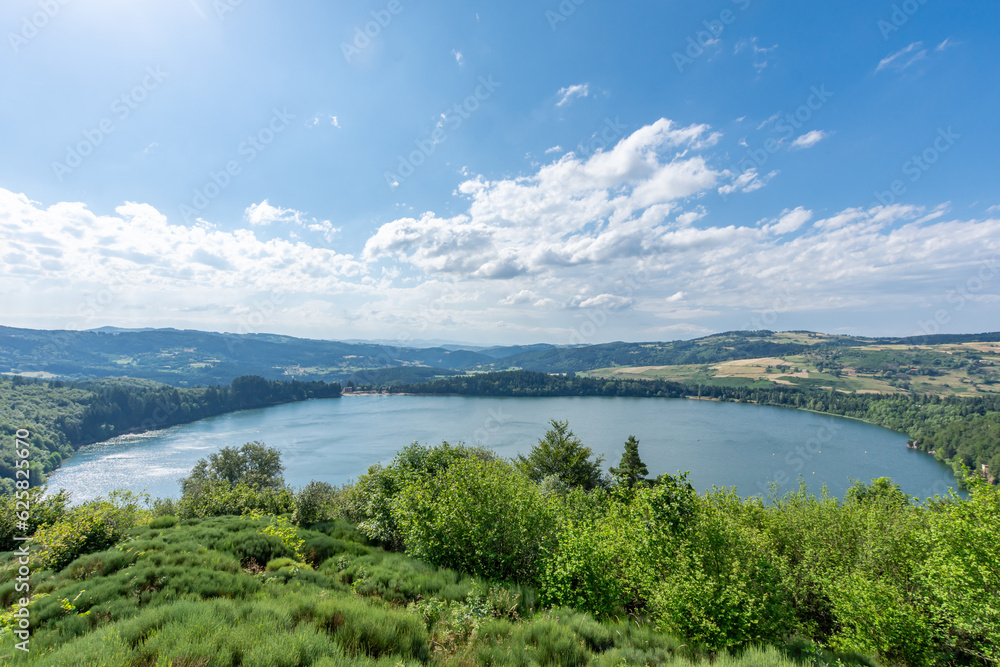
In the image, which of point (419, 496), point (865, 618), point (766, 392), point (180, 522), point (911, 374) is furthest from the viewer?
point (911, 374)

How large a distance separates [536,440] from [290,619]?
88.6 metres

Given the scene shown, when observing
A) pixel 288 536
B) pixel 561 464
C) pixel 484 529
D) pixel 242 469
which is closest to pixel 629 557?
pixel 484 529

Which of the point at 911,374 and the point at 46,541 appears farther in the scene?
the point at 911,374

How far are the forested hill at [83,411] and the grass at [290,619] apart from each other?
98.5 metres

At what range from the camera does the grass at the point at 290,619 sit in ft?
19.6

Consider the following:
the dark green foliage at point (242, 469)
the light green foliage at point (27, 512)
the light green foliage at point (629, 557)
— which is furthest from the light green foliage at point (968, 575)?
the dark green foliage at point (242, 469)

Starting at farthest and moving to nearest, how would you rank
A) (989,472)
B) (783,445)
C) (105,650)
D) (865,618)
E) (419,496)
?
1. (783,445)
2. (989,472)
3. (419,496)
4. (865,618)
5. (105,650)

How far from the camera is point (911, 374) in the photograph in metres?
→ 188

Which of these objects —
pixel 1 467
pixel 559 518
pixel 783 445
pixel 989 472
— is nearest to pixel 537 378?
pixel 783 445

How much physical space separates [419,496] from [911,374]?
271 m

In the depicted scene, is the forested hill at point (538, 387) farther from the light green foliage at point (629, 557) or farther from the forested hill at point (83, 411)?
the light green foliage at point (629, 557)

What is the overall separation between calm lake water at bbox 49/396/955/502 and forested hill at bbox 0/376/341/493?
225 inches

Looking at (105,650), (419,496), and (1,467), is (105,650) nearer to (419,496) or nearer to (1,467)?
(419,496)

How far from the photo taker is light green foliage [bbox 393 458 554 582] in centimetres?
1203
